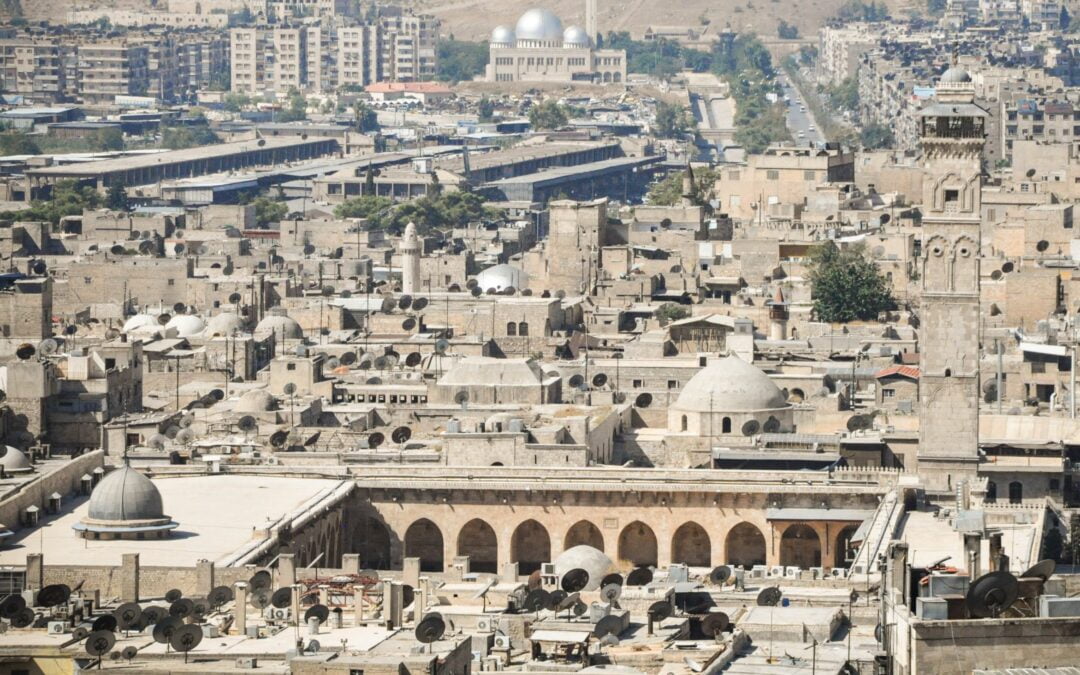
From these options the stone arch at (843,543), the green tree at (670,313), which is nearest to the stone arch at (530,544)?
the stone arch at (843,543)

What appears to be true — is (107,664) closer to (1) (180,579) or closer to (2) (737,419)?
(1) (180,579)

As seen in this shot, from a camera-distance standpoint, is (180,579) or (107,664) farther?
(180,579)

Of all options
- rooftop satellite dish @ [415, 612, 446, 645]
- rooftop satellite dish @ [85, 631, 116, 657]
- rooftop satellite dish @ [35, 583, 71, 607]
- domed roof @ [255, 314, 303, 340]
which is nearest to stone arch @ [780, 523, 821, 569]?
rooftop satellite dish @ [35, 583, 71, 607]

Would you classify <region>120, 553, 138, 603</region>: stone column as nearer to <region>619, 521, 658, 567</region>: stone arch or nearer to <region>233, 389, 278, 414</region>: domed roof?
<region>619, 521, 658, 567</region>: stone arch

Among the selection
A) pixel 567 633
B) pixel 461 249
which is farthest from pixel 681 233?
pixel 567 633

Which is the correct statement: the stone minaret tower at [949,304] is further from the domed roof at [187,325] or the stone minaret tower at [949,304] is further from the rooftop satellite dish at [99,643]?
the domed roof at [187,325]

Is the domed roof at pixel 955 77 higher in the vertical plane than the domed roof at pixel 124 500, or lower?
higher
